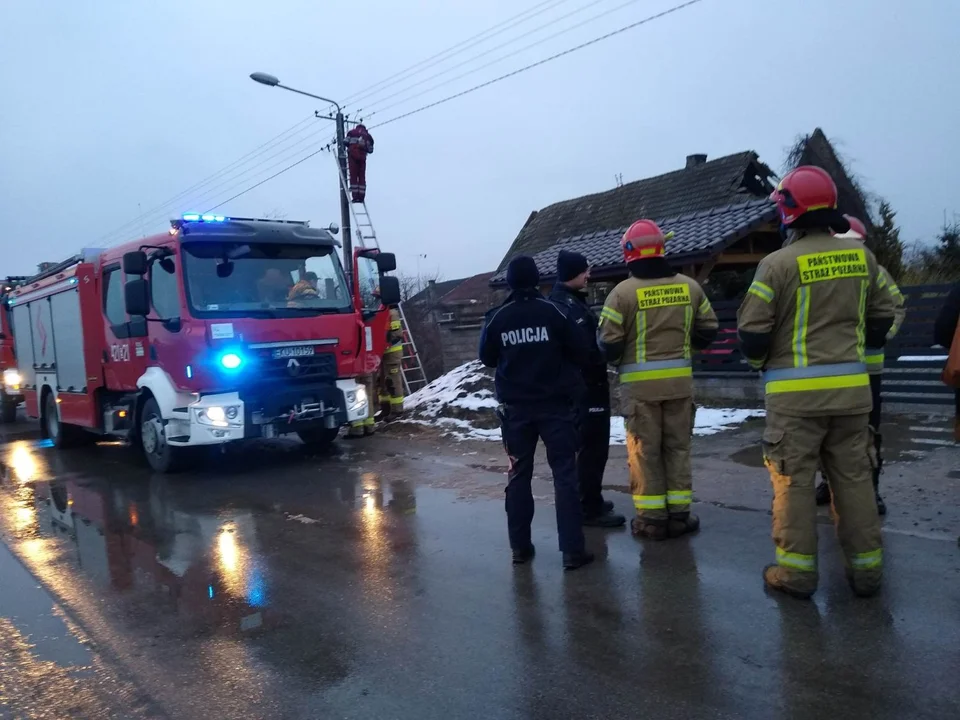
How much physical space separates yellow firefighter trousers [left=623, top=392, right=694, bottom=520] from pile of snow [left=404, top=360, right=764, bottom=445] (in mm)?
4108

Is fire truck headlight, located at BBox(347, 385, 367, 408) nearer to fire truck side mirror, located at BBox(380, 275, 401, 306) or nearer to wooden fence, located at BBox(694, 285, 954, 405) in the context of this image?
fire truck side mirror, located at BBox(380, 275, 401, 306)

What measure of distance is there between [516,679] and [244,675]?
1.30 m

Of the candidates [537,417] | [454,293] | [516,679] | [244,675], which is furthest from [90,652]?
[454,293]

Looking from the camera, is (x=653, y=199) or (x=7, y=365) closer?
(x=7, y=365)

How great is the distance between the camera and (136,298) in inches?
341

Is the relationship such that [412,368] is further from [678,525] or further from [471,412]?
[678,525]

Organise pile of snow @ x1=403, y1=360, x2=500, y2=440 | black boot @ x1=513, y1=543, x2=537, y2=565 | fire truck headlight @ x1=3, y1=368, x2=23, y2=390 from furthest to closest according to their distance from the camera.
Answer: fire truck headlight @ x1=3, y1=368, x2=23, y2=390
pile of snow @ x1=403, y1=360, x2=500, y2=440
black boot @ x1=513, y1=543, x2=537, y2=565

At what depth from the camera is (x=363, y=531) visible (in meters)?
6.25

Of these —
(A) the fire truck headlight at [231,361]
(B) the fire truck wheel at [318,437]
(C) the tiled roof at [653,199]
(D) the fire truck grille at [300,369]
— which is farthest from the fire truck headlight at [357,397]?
(C) the tiled roof at [653,199]

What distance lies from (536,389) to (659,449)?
0.96 m

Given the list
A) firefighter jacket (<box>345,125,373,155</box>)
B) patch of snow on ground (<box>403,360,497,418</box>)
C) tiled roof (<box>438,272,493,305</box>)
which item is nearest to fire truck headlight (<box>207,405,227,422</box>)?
patch of snow on ground (<box>403,360,497,418</box>)

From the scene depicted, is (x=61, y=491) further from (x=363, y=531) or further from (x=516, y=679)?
(x=516, y=679)

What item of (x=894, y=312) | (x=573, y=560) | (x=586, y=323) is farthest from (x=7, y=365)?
(x=894, y=312)

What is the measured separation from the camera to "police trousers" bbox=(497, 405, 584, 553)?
4.85 meters
